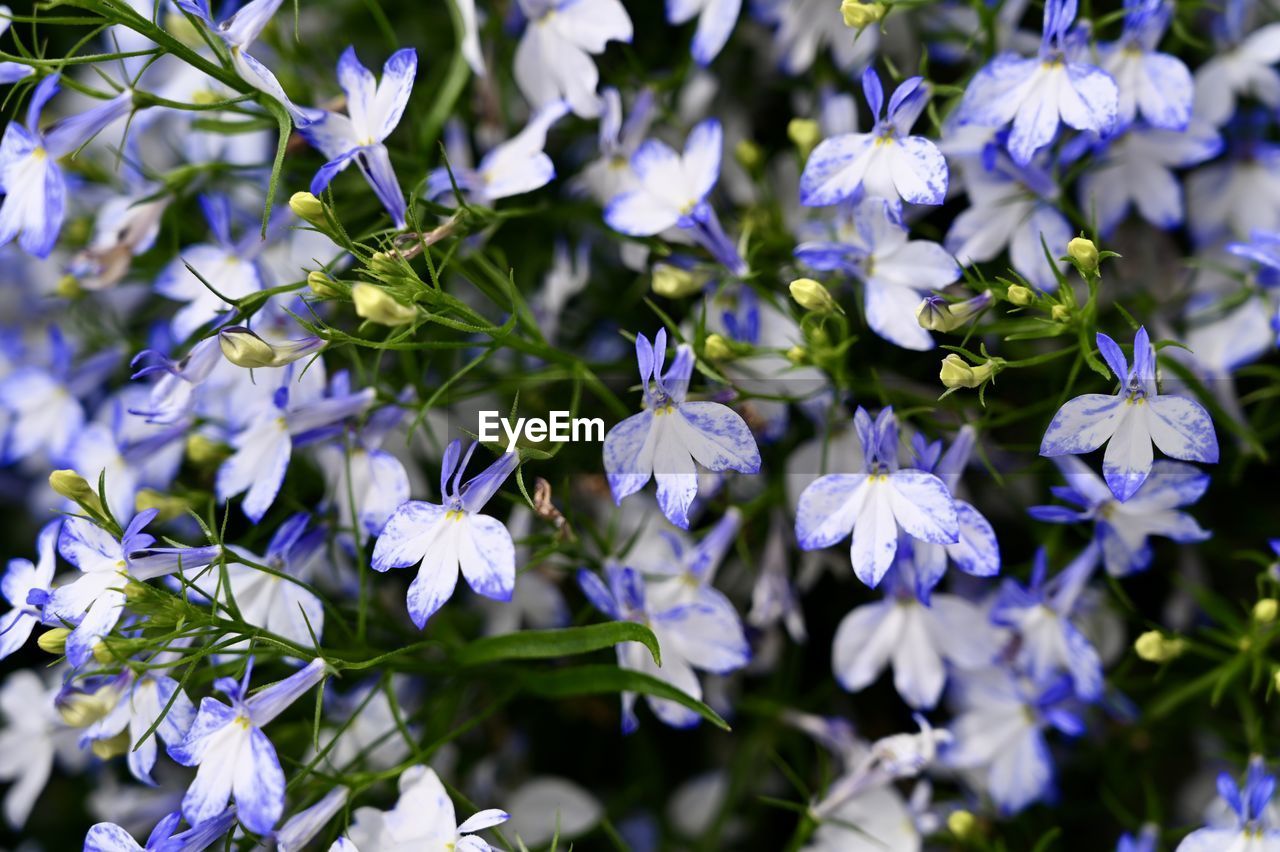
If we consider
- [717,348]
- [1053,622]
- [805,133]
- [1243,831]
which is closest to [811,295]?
[717,348]

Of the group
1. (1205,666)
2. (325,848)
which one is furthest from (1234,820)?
(325,848)

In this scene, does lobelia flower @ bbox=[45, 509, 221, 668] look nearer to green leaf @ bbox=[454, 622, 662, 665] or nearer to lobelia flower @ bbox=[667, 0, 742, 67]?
green leaf @ bbox=[454, 622, 662, 665]

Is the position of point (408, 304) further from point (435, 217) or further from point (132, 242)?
point (132, 242)

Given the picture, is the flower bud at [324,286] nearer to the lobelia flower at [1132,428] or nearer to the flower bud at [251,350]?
the flower bud at [251,350]

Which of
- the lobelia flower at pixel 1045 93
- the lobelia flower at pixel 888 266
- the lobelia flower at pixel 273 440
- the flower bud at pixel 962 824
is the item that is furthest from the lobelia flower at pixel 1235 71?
the lobelia flower at pixel 273 440

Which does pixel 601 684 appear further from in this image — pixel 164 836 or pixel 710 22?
pixel 710 22

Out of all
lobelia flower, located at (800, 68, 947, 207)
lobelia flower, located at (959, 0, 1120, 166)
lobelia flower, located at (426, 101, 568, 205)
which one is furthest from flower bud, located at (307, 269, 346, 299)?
lobelia flower, located at (959, 0, 1120, 166)
